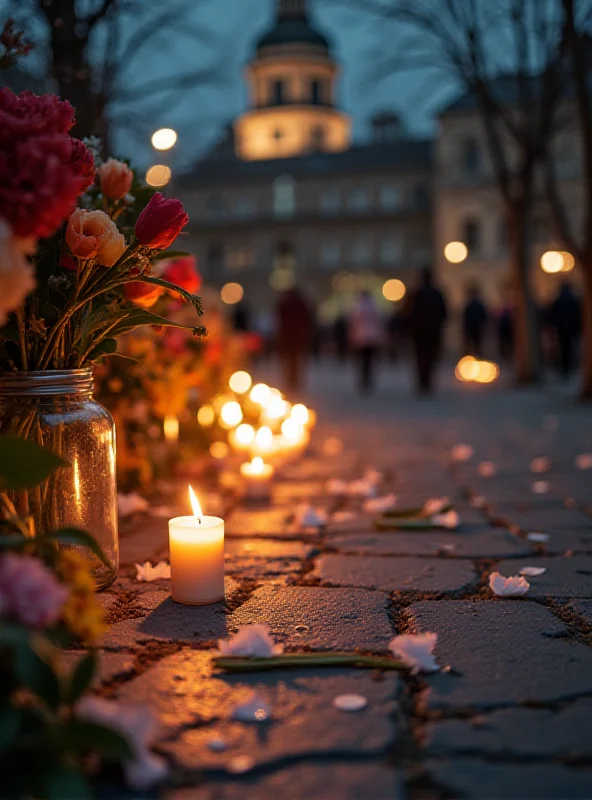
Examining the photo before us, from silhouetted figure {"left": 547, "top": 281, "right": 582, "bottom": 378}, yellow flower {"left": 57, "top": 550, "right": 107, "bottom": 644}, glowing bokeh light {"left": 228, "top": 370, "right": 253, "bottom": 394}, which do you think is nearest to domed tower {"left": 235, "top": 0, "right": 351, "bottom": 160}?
silhouetted figure {"left": 547, "top": 281, "right": 582, "bottom": 378}

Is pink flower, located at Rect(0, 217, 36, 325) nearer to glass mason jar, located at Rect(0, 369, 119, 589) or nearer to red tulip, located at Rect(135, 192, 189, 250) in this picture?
red tulip, located at Rect(135, 192, 189, 250)

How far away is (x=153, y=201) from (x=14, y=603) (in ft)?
3.83

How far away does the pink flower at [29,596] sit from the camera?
4.21 ft

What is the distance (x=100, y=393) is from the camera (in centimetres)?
401

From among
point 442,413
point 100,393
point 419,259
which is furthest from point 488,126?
point 419,259

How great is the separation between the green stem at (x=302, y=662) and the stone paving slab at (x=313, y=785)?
43 cm

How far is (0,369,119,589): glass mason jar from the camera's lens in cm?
228

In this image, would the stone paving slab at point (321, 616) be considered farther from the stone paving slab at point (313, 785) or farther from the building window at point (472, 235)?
the building window at point (472, 235)

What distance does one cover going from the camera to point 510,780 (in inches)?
57.7

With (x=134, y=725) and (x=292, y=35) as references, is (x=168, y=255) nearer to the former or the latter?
(x=134, y=725)

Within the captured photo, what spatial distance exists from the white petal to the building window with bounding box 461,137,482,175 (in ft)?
153

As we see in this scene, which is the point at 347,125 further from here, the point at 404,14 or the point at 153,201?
the point at 153,201

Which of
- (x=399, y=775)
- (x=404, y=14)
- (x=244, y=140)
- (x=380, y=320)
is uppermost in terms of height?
(x=244, y=140)

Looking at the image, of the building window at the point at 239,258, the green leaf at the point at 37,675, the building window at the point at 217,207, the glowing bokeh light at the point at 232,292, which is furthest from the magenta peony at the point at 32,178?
the building window at the point at 217,207
